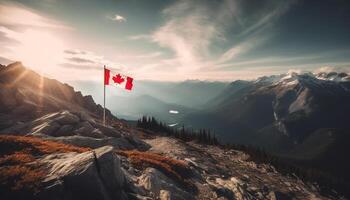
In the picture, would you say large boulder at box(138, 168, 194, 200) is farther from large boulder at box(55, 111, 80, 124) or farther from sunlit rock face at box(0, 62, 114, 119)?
→ sunlit rock face at box(0, 62, 114, 119)

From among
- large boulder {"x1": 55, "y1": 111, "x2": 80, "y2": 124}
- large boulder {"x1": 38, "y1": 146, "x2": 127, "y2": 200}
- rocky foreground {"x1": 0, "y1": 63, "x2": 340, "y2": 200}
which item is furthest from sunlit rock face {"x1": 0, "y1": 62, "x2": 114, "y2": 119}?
large boulder {"x1": 38, "y1": 146, "x2": 127, "y2": 200}

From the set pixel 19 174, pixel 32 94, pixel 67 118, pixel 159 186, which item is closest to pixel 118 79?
pixel 67 118

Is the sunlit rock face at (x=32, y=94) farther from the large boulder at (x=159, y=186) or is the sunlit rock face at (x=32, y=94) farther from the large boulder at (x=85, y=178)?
the large boulder at (x=85, y=178)

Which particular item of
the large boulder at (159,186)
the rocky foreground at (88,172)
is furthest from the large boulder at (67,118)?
the large boulder at (159,186)

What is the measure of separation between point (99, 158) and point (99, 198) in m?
2.77

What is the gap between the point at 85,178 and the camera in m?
15.4

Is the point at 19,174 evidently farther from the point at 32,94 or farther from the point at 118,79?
the point at 32,94

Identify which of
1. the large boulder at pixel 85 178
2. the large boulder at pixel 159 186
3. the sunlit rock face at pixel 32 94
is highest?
the sunlit rock face at pixel 32 94

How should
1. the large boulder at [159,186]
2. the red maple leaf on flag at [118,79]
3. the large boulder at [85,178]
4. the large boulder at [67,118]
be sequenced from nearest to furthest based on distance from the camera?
the large boulder at [85,178]
the large boulder at [159,186]
the red maple leaf on flag at [118,79]
the large boulder at [67,118]

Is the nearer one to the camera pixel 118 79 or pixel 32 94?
pixel 118 79

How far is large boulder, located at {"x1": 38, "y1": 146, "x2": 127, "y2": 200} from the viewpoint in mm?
14758

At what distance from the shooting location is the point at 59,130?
144ft

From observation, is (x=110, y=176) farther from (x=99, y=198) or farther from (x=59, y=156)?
(x=59, y=156)

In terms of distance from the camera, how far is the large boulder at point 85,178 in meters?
14.8
